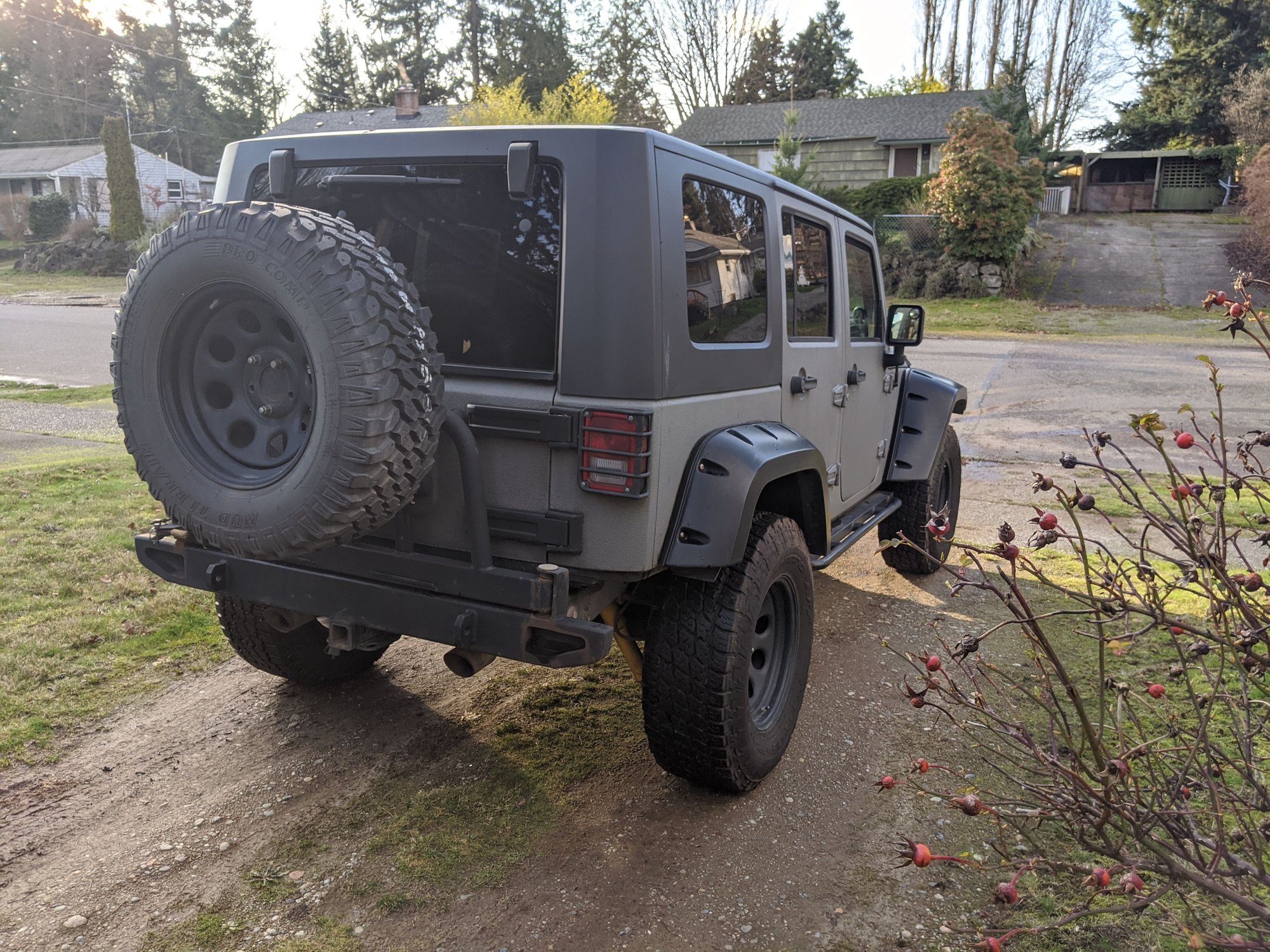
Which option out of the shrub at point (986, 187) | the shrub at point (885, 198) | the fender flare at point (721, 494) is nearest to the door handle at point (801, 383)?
the fender flare at point (721, 494)

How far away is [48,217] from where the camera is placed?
40.1 metres

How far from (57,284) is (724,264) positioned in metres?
32.0

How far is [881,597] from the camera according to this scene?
5.41 metres

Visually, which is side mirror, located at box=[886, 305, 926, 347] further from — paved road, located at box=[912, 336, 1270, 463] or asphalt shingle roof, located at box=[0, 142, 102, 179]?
asphalt shingle roof, located at box=[0, 142, 102, 179]

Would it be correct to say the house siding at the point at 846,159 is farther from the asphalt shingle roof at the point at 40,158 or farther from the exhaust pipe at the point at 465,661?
the asphalt shingle roof at the point at 40,158

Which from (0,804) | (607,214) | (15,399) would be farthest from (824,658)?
(15,399)

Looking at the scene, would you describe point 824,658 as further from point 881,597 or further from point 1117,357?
point 1117,357

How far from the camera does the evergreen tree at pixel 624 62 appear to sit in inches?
1747

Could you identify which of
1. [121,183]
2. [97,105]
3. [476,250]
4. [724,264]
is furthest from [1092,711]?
[97,105]

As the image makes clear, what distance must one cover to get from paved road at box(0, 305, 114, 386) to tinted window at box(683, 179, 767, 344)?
8199 mm

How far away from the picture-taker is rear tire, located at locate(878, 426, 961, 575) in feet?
17.6

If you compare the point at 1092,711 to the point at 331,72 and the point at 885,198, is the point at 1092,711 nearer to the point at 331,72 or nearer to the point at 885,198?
the point at 885,198

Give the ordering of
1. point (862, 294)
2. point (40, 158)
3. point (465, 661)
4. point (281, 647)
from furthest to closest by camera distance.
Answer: point (40, 158) < point (862, 294) < point (281, 647) < point (465, 661)

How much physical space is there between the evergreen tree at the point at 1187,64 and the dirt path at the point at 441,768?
3818cm
